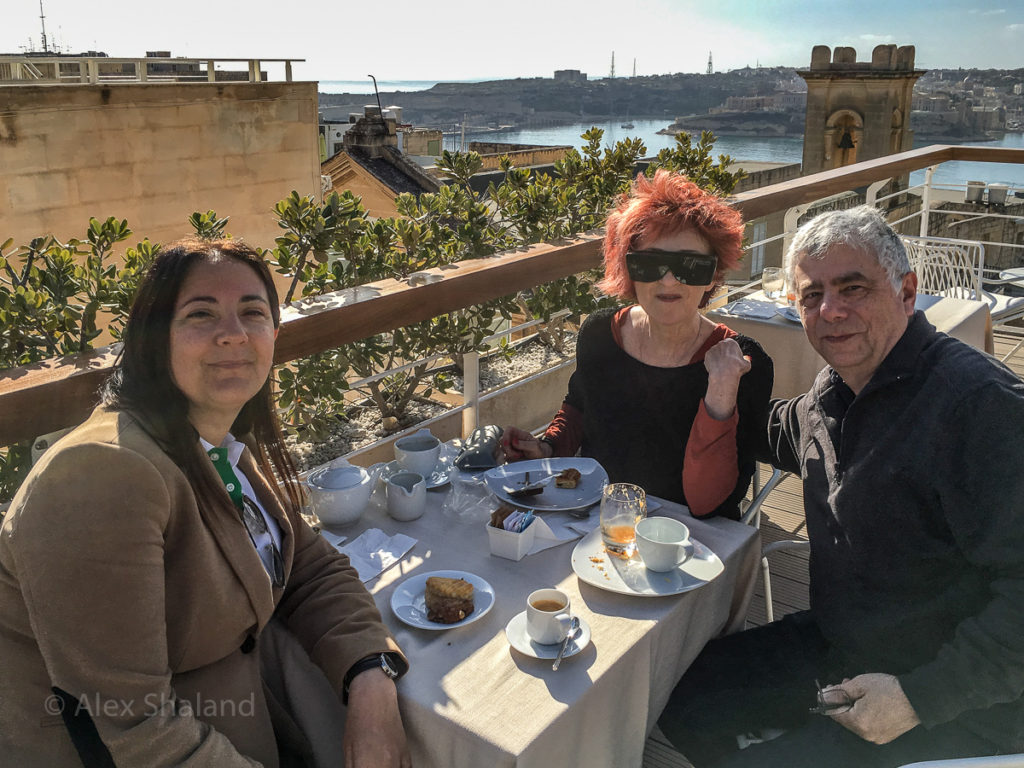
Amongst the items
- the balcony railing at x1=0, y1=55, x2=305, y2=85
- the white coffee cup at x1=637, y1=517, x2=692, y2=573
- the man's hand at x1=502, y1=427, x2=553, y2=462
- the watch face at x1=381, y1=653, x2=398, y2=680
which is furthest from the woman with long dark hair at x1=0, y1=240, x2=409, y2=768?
the balcony railing at x1=0, y1=55, x2=305, y2=85

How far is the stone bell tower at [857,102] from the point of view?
113ft

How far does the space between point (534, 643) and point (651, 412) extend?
0.98 metres

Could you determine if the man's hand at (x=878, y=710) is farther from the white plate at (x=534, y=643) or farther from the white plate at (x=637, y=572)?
the white plate at (x=534, y=643)

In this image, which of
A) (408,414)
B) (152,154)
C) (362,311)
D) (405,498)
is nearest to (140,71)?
(152,154)

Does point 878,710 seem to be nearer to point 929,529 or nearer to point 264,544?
point 929,529

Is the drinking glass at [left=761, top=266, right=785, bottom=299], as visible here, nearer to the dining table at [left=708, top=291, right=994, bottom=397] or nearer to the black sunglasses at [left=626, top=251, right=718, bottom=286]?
the dining table at [left=708, top=291, right=994, bottom=397]

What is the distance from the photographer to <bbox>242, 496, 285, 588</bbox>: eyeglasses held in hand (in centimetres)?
150

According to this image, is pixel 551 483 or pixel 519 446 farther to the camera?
pixel 519 446

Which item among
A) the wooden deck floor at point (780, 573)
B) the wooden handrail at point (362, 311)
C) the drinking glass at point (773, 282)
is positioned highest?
the wooden handrail at point (362, 311)

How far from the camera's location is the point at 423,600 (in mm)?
1579

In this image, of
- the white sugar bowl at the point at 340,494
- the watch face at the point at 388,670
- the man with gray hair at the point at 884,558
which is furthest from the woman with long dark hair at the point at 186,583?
the man with gray hair at the point at 884,558

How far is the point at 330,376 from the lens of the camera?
336 centimetres

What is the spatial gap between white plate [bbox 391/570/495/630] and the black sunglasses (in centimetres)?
94

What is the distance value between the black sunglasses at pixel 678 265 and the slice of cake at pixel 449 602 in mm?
1009
